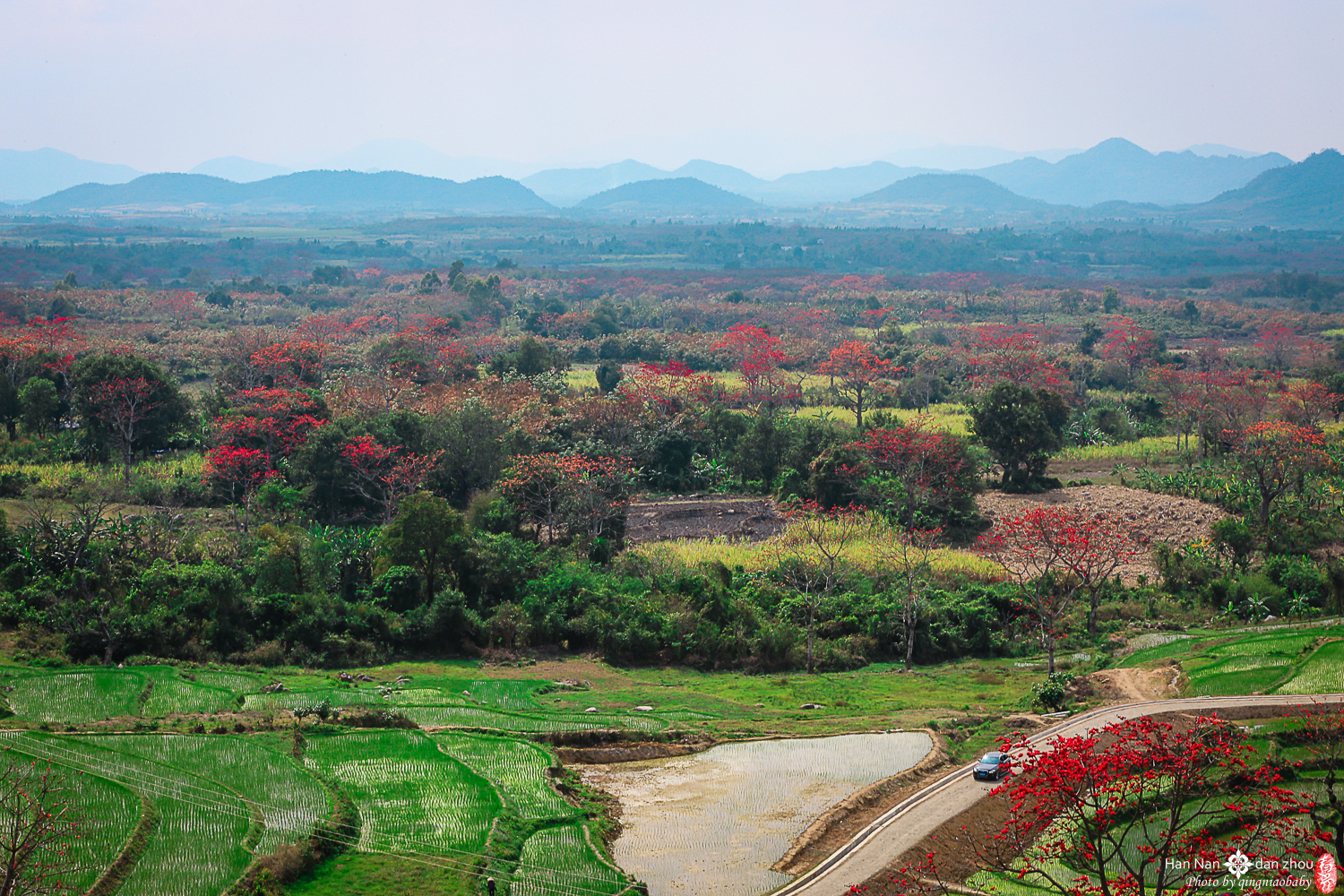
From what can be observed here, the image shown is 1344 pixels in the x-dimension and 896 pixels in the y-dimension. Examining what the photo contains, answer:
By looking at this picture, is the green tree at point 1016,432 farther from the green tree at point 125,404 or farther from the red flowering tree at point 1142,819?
the green tree at point 125,404

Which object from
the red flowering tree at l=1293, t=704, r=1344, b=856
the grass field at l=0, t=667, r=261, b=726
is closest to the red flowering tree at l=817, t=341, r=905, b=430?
the red flowering tree at l=1293, t=704, r=1344, b=856

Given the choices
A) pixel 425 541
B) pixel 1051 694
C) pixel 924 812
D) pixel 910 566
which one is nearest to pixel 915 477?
pixel 910 566

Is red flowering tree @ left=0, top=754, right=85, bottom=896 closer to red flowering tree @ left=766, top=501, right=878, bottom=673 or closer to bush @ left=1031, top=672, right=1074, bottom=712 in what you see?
red flowering tree @ left=766, top=501, right=878, bottom=673

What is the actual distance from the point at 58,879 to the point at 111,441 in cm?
3414

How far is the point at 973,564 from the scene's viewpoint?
3281 cm

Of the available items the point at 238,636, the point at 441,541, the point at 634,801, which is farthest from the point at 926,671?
the point at 238,636

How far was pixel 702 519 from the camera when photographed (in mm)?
39938

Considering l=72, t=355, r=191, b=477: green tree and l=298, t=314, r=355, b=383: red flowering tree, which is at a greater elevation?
l=298, t=314, r=355, b=383: red flowering tree

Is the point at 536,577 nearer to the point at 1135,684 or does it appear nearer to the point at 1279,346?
the point at 1135,684

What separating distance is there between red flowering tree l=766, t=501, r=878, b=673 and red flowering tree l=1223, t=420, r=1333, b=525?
1364 centimetres

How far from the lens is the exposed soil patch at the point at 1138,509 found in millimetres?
35750

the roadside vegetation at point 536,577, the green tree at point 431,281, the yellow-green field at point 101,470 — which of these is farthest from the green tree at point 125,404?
the green tree at point 431,281

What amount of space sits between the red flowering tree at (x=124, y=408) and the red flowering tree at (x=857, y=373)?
33845 millimetres

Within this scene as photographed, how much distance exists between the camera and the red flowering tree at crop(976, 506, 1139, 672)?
28141mm
